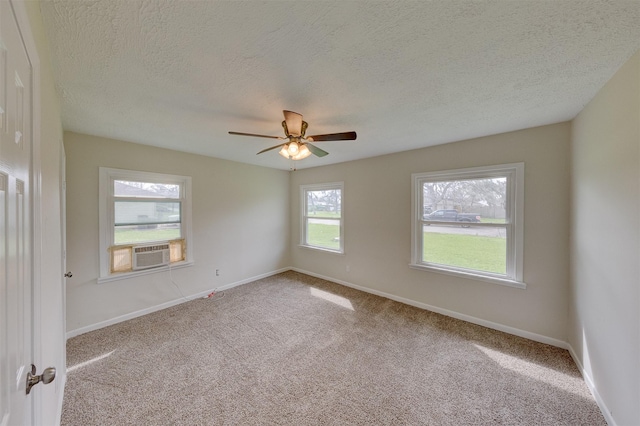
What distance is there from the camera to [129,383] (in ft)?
6.42

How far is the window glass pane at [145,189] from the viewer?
3053 millimetres

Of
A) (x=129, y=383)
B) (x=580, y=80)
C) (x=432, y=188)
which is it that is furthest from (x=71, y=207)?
(x=580, y=80)

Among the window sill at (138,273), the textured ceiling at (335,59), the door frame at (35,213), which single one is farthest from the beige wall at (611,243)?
the window sill at (138,273)

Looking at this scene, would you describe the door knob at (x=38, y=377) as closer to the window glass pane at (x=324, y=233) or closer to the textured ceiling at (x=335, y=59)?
the textured ceiling at (x=335, y=59)

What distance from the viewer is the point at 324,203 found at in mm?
4770

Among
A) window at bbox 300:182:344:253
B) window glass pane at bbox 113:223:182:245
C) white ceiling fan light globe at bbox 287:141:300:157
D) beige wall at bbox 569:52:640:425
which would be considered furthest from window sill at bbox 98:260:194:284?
beige wall at bbox 569:52:640:425

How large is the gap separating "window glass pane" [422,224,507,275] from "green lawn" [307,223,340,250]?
1698 millimetres

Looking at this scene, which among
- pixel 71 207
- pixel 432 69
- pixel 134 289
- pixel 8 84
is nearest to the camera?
pixel 8 84

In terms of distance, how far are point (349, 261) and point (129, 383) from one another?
10.6 ft

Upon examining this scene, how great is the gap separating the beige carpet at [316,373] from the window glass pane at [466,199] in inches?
54.8

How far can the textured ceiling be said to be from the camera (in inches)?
42.7

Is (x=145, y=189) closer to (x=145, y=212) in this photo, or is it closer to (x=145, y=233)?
(x=145, y=212)

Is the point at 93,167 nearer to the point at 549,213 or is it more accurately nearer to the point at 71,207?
the point at 71,207

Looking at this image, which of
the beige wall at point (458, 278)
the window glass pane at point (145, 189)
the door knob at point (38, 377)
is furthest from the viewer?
the window glass pane at point (145, 189)
